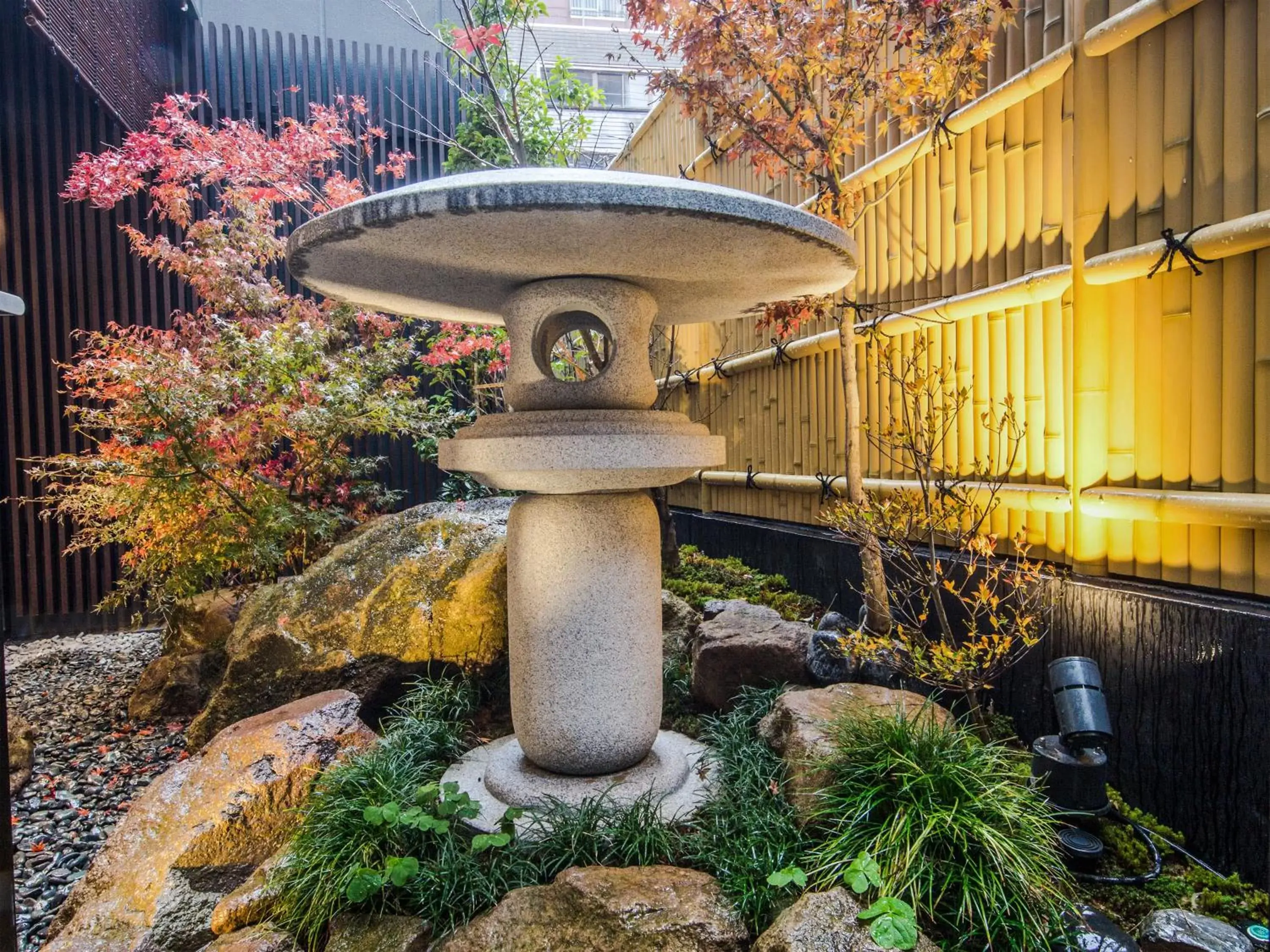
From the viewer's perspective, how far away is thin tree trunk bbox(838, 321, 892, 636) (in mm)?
3885

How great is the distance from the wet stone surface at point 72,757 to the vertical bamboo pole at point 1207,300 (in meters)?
5.06

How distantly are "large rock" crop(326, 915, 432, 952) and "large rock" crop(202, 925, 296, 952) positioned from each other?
0.63 ft

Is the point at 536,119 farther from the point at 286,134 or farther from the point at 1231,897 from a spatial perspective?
the point at 1231,897

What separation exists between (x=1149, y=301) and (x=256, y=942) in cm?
421

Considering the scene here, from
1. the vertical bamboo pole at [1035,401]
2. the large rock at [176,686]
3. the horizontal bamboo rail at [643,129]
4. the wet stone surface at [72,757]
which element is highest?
the horizontal bamboo rail at [643,129]

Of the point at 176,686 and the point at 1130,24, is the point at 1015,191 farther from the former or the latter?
the point at 176,686

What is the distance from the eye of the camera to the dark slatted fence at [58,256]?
6.88 meters

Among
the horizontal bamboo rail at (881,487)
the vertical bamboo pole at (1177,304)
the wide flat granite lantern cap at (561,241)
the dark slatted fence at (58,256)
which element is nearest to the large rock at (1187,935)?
the vertical bamboo pole at (1177,304)

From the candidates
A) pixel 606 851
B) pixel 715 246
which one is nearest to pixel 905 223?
pixel 715 246

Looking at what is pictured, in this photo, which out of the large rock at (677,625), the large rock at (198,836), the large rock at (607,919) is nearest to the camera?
the large rock at (607,919)

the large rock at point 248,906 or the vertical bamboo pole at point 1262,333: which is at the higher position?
the vertical bamboo pole at point 1262,333

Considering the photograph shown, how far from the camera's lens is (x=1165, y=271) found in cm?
295

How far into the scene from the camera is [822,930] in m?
1.98

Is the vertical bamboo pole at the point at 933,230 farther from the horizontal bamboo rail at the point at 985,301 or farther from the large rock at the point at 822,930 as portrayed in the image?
the large rock at the point at 822,930
